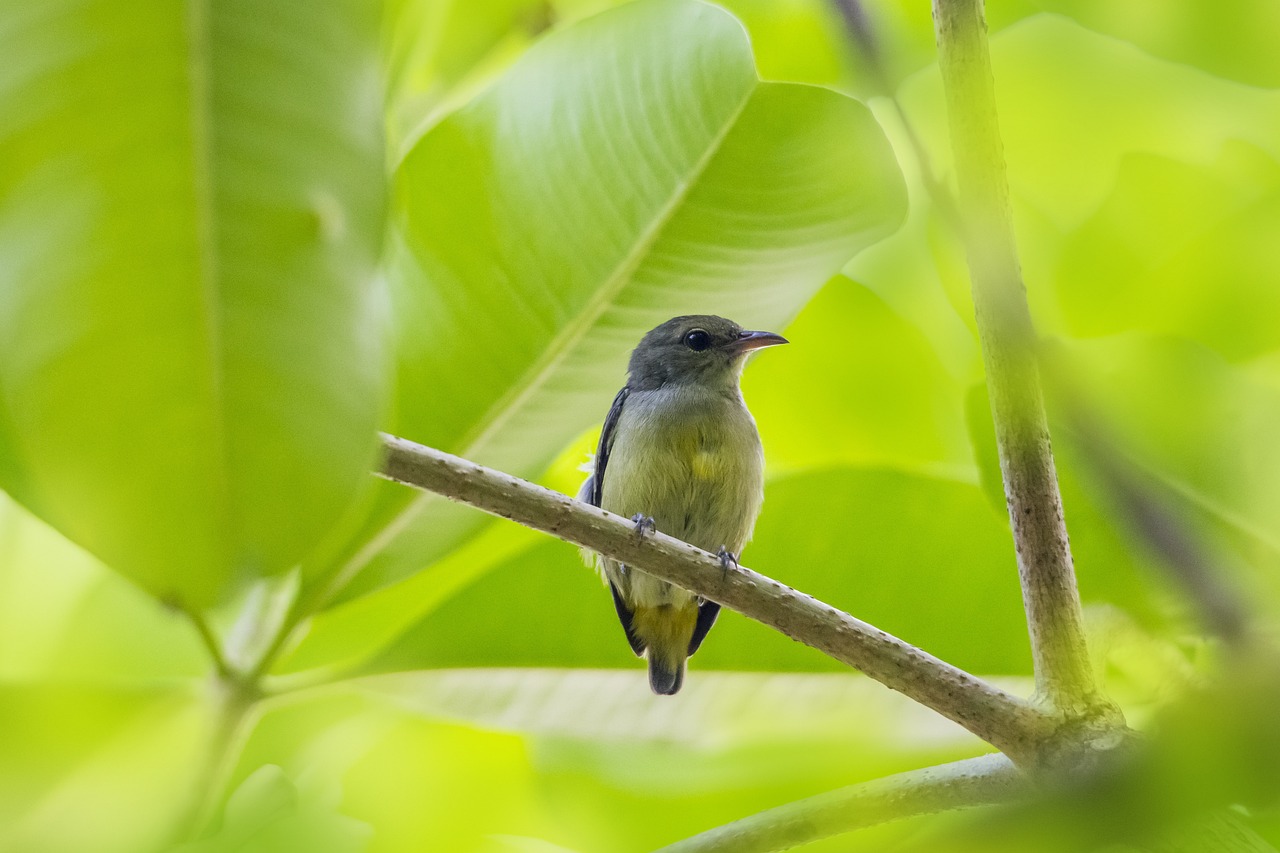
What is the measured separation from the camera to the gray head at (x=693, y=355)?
2416 millimetres

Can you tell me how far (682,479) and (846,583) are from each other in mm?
845

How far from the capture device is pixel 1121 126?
1.03m

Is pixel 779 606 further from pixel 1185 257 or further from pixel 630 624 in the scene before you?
pixel 630 624

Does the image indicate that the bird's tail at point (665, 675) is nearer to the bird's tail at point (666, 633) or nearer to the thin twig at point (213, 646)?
the bird's tail at point (666, 633)

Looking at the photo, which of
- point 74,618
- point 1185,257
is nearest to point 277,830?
point 1185,257

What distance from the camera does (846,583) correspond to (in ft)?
4.71

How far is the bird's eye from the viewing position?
2.46 metres

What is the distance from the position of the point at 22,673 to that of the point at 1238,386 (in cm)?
116

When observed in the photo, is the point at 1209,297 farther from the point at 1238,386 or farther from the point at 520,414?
the point at 520,414

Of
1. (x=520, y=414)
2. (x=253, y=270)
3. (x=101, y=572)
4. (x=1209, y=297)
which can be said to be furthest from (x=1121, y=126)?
(x=101, y=572)

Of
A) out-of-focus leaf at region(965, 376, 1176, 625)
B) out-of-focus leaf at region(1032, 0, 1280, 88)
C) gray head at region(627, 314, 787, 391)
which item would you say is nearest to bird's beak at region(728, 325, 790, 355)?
gray head at region(627, 314, 787, 391)

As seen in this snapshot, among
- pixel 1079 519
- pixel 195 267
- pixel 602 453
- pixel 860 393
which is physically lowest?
pixel 602 453

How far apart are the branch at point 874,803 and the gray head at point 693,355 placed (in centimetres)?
155

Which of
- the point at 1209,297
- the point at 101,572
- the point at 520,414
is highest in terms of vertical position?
the point at 1209,297
